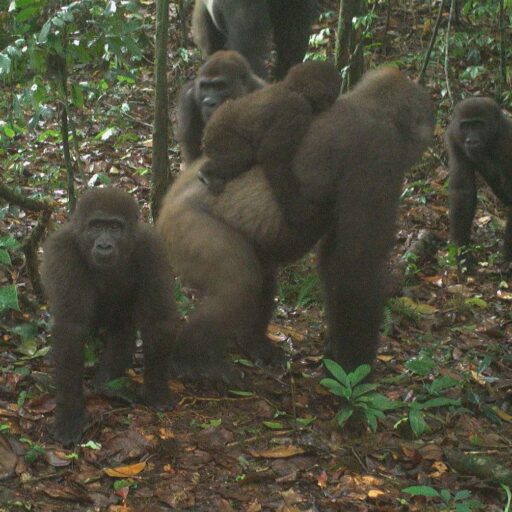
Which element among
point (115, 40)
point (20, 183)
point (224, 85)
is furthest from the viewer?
point (20, 183)

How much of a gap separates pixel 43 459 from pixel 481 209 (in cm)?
737

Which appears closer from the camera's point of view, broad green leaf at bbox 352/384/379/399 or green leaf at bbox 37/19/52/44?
broad green leaf at bbox 352/384/379/399

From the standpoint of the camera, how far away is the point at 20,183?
845cm

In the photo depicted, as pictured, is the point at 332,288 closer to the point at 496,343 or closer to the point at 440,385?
the point at 440,385

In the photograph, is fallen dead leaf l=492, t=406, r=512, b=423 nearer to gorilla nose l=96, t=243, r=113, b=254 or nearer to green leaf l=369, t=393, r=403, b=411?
green leaf l=369, t=393, r=403, b=411

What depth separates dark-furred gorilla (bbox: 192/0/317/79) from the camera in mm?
9023

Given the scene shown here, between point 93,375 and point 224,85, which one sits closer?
point 93,375

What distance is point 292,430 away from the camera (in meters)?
5.08

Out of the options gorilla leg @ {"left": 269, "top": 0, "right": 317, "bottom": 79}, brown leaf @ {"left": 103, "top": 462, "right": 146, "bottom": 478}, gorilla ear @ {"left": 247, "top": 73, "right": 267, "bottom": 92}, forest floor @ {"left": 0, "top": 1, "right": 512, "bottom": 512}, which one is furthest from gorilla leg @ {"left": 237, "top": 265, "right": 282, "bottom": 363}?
gorilla leg @ {"left": 269, "top": 0, "right": 317, "bottom": 79}

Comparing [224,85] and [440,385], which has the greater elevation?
[224,85]

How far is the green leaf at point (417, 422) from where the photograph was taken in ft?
16.6

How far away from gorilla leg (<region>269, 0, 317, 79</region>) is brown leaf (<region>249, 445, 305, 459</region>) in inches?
232

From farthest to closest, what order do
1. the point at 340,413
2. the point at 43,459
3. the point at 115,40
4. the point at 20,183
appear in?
the point at 20,183
the point at 115,40
the point at 340,413
the point at 43,459

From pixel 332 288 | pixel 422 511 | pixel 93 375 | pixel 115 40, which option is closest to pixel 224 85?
pixel 115 40
